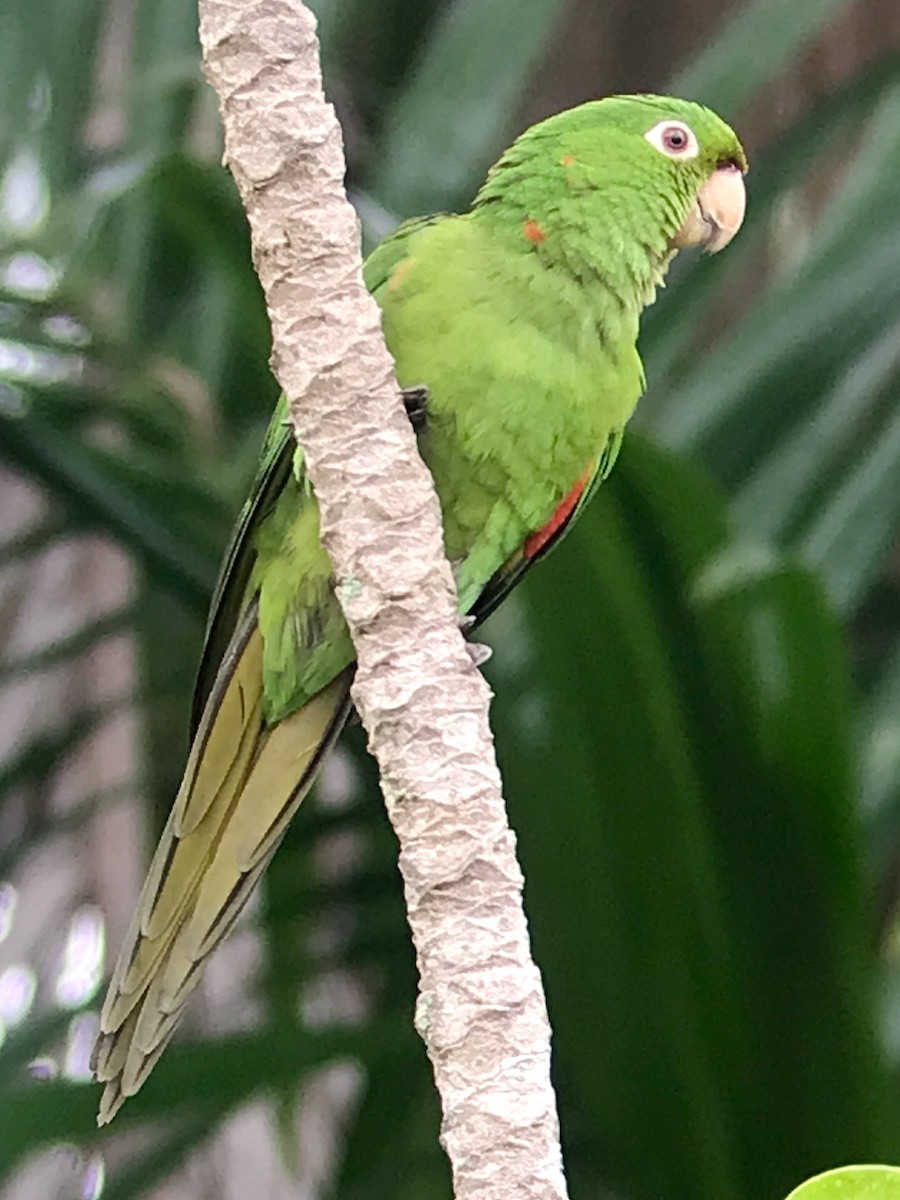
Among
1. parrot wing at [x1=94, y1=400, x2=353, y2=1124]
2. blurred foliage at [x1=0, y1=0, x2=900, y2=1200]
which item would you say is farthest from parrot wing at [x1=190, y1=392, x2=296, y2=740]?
blurred foliage at [x1=0, y1=0, x2=900, y2=1200]

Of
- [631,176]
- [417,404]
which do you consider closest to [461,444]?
[417,404]

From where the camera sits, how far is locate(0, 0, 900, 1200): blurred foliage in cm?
59

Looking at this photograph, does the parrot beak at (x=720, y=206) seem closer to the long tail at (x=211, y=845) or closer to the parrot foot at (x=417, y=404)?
the parrot foot at (x=417, y=404)

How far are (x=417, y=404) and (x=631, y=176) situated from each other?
0.52 ft

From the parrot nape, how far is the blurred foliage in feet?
0.12

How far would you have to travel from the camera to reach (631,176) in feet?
2.14

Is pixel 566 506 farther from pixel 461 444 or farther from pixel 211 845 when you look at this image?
pixel 211 845

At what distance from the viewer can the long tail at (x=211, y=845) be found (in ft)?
1.85

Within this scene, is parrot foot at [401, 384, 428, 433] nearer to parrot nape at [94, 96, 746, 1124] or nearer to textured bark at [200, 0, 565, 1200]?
parrot nape at [94, 96, 746, 1124]

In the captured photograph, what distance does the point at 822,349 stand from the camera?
82 cm

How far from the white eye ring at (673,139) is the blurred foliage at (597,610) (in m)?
0.15

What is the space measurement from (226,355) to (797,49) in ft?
1.39

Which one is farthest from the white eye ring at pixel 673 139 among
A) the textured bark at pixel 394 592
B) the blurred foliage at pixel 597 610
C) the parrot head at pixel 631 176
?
the textured bark at pixel 394 592

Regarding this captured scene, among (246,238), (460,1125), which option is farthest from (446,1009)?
(246,238)
